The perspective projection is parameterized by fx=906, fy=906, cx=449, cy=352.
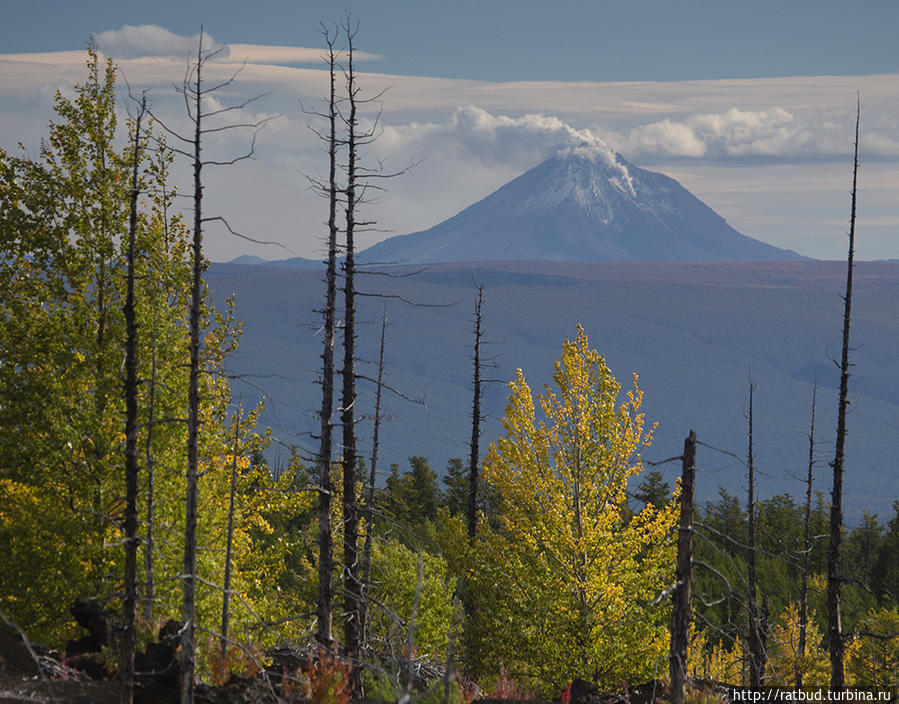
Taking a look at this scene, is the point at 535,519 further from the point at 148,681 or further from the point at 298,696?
the point at 148,681

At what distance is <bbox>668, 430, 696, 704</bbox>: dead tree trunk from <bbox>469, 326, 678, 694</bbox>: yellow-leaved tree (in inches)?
253

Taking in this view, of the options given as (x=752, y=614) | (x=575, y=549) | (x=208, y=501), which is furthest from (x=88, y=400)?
(x=752, y=614)

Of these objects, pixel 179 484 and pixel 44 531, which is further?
pixel 179 484

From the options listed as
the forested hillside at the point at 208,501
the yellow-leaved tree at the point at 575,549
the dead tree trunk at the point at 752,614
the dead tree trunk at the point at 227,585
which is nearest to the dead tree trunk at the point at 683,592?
the forested hillside at the point at 208,501

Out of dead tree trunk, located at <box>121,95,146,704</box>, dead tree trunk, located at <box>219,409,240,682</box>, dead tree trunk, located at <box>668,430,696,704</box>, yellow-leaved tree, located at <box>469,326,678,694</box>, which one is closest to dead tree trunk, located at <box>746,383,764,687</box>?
yellow-leaved tree, located at <box>469,326,678,694</box>

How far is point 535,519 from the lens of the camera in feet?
78.2

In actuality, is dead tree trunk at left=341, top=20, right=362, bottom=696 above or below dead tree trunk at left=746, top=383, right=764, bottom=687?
above

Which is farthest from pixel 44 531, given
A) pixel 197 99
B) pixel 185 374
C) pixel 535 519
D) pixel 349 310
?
pixel 535 519

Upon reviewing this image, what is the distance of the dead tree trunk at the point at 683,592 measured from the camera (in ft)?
45.8

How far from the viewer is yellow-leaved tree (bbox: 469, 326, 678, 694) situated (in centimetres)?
2186

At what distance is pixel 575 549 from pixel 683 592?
881 centimetres

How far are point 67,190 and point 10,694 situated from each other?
12.6m

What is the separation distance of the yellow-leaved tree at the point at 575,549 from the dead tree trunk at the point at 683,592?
6.44 m

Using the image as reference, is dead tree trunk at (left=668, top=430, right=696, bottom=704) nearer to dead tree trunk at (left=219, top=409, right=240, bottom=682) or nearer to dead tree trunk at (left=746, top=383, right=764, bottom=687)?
dead tree trunk at (left=219, top=409, right=240, bottom=682)
